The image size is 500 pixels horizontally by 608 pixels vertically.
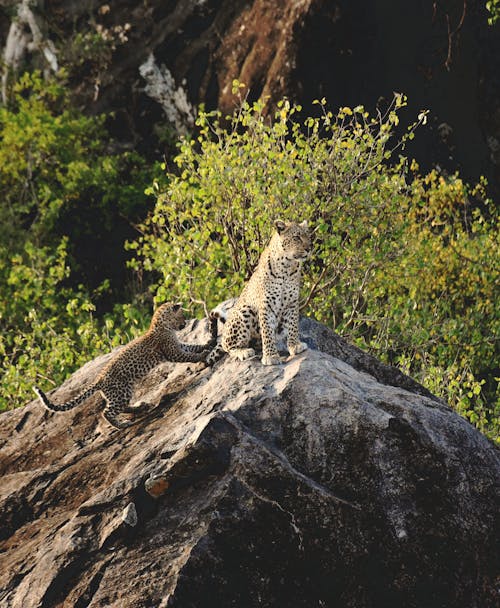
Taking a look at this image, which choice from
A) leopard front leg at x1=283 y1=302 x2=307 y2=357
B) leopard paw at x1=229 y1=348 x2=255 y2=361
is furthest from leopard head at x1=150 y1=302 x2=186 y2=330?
leopard front leg at x1=283 y1=302 x2=307 y2=357

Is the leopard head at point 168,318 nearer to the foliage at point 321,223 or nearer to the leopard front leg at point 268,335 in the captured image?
the leopard front leg at point 268,335

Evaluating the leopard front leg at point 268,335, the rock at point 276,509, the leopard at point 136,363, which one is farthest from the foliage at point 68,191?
the rock at point 276,509

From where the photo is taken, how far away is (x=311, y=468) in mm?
8703

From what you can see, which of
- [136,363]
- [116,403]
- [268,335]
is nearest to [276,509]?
[268,335]

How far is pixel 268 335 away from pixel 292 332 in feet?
0.95

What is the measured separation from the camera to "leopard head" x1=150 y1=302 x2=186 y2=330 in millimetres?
11859

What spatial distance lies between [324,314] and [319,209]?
2.80m

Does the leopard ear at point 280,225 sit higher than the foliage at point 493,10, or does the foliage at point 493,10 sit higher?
the leopard ear at point 280,225

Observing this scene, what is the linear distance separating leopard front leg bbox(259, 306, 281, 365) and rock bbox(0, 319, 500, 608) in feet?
0.87

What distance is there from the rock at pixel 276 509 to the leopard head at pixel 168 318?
2203 mm

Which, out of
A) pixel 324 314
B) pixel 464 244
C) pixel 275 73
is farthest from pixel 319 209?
pixel 275 73

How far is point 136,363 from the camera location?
1123cm

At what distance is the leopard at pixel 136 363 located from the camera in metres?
10.6

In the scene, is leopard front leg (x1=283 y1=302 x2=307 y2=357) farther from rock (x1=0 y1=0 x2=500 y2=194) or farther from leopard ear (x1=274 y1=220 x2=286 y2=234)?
rock (x1=0 y1=0 x2=500 y2=194)
